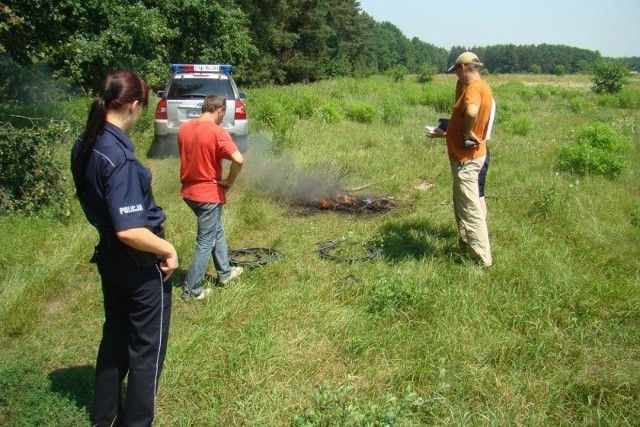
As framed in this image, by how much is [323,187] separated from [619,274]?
Answer: 4128mm

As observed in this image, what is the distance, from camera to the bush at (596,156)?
7.96 m

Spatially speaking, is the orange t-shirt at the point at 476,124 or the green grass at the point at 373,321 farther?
the orange t-shirt at the point at 476,124

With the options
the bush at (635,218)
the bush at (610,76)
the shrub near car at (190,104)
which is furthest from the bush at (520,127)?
the bush at (610,76)

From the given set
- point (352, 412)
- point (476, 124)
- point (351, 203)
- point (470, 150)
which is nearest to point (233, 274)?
point (352, 412)

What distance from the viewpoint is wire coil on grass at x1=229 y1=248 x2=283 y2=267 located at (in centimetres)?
484

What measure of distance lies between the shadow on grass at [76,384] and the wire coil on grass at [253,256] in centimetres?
185

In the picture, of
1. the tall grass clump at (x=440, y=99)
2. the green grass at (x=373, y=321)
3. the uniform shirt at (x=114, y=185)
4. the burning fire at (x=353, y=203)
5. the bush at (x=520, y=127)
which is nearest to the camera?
the uniform shirt at (x=114, y=185)

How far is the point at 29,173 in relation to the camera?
18.8ft

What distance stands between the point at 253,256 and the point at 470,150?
7.94 feet

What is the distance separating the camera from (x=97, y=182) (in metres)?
2.19

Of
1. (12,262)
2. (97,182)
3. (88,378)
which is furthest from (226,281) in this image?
(97,182)

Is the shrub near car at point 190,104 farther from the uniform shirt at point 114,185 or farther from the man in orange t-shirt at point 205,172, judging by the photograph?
the uniform shirt at point 114,185

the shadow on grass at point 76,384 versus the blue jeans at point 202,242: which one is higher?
the blue jeans at point 202,242

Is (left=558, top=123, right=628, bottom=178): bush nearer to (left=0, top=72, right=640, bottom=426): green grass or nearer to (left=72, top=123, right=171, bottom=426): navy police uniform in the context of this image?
(left=0, top=72, right=640, bottom=426): green grass
